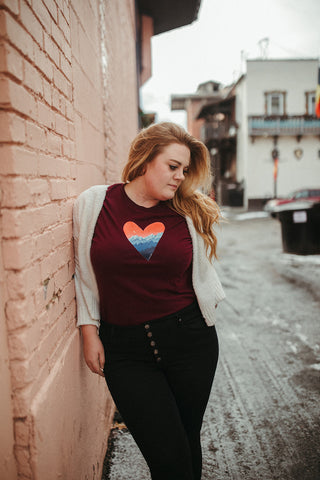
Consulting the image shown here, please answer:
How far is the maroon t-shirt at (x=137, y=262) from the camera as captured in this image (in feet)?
5.80

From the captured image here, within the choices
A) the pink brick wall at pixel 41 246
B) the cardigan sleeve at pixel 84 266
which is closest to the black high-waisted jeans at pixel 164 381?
the cardigan sleeve at pixel 84 266

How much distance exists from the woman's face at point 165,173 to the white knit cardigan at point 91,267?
0.20 meters

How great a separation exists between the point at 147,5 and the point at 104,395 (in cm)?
995

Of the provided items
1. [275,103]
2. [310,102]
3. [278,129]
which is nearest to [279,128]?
[278,129]

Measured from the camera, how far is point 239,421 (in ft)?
9.75

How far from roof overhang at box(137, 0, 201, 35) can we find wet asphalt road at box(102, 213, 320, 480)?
7.21 m

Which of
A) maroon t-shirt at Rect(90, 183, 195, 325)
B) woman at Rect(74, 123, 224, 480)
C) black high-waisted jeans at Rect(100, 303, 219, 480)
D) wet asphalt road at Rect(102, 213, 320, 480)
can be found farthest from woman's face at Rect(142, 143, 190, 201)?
wet asphalt road at Rect(102, 213, 320, 480)

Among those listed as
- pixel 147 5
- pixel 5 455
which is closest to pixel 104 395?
pixel 5 455

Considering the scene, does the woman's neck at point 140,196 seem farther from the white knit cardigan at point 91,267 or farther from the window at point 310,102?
the window at point 310,102

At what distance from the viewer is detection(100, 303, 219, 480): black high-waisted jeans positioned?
163 cm

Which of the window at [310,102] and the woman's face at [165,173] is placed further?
the window at [310,102]

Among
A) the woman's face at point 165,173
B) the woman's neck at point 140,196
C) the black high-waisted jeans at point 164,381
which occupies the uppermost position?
the woman's face at point 165,173

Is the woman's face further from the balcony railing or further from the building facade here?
the balcony railing

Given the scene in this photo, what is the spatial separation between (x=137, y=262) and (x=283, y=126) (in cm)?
2552
